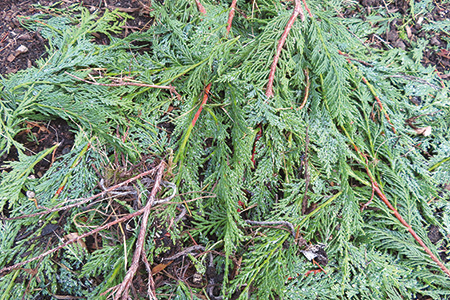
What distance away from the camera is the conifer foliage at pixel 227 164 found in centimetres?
180

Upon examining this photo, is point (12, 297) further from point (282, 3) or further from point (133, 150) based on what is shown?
point (282, 3)

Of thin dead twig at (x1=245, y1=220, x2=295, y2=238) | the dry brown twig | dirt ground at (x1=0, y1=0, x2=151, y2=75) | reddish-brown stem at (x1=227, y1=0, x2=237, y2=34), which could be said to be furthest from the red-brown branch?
dirt ground at (x1=0, y1=0, x2=151, y2=75)

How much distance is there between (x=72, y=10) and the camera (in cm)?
237

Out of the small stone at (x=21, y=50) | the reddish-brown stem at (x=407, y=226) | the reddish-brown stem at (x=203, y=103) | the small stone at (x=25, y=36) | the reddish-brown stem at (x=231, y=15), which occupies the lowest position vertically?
the reddish-brown stem at (x=407, y=226)

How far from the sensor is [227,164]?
192cm

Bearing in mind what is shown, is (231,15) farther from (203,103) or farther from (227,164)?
(227,164)

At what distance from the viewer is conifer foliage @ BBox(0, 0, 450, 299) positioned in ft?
5.90

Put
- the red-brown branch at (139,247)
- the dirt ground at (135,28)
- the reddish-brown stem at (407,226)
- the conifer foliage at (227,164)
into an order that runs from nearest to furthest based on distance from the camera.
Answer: the red-brown branch at (139,247) → the conifer foliage at (227,164) → the reddish-brown stem at (407,226) → the dirt ground at (135,28)

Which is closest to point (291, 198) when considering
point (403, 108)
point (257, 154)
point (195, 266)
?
point (257, 154)

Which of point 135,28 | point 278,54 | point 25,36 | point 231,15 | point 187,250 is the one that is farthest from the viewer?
point 135,28

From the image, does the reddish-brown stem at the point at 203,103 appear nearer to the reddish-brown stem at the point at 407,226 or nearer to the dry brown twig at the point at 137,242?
the dry brown twig at the point at 137,242

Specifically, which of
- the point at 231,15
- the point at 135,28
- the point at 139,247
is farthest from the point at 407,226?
the point at 135,28

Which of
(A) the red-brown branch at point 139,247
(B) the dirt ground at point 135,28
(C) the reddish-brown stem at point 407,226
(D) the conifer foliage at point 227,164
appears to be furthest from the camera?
(B) the dirt ground at point 135,28

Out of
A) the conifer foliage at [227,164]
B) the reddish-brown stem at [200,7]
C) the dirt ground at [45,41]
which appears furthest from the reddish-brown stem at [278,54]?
the dirt ground at [45,41]
